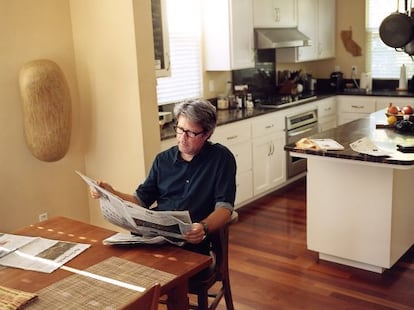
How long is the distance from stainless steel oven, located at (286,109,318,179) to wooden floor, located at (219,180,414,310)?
1227 millimetres

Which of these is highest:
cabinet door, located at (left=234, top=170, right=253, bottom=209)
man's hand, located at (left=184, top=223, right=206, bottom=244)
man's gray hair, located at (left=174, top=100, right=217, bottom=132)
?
man's gray hair, located at (left=174, top=100, right=217, bottom=132)

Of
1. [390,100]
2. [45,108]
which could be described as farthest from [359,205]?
[390,100]

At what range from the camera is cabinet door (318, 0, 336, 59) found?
614 centimetres

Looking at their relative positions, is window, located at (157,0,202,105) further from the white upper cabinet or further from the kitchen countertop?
the white upper cabinet

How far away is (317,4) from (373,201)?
3521mm

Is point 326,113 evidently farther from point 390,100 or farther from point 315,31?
point 315,31

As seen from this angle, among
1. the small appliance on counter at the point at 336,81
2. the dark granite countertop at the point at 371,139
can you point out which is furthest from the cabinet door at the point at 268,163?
the small appliance on counter at the point at 336,81

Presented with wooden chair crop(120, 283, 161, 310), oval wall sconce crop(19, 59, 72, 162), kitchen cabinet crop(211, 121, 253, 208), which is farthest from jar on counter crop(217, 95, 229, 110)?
wooden chair crop(120, 283, 161, 310)

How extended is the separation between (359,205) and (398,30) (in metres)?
1.35

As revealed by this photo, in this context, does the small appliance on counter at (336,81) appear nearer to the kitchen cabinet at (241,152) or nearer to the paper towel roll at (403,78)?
the paper towel roll at (403,78)

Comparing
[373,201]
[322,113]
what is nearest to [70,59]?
[373,201]

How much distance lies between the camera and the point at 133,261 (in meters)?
1.79

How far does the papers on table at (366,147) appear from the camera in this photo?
3.01m

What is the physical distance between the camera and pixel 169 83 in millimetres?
4586
